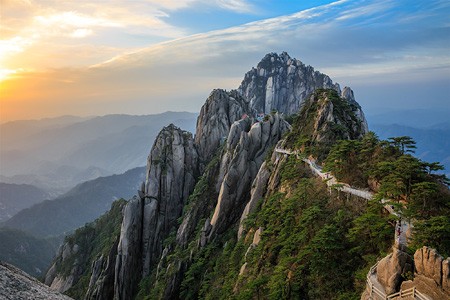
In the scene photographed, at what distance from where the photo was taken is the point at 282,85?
120625mm

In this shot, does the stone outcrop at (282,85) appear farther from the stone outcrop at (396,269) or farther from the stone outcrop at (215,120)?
the stone outcrop at (396,269)

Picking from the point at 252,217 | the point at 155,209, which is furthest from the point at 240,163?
the point at 155,209

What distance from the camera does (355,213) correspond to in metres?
21.9

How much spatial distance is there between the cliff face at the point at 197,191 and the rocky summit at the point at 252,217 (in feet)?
0.53

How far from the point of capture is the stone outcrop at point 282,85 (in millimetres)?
119375

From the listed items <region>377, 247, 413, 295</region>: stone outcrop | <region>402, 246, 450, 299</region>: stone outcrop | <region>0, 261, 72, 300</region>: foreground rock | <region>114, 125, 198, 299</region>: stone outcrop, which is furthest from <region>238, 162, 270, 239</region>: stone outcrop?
<region>402, 246, 450, 299</region>: stone outcrop

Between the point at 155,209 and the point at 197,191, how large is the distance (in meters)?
8.15

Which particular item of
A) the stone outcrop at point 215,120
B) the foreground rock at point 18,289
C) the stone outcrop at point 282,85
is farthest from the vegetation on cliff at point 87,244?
the stone outcrop at point 282,85

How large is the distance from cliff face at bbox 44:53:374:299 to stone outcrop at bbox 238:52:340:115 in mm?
48339

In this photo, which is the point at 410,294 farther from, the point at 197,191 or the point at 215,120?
the point at 215,120

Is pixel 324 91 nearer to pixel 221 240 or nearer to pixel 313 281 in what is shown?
pixel 221 240

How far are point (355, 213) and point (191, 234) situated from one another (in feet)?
97.1

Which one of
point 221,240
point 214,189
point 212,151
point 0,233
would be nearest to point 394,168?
point 221,240

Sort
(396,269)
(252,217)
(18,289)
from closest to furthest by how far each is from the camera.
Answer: (396,269)
(18,289)
(252,217)
